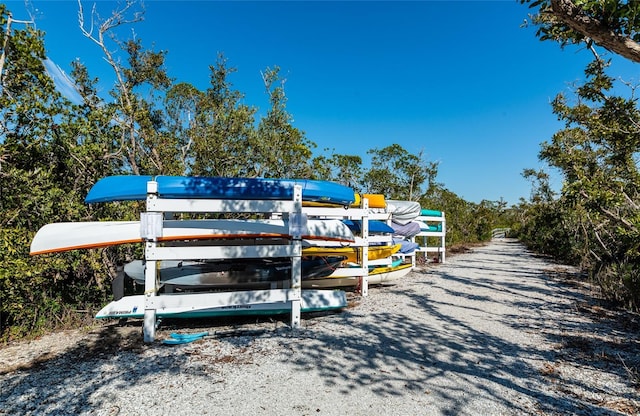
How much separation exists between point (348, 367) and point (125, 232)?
314 cm

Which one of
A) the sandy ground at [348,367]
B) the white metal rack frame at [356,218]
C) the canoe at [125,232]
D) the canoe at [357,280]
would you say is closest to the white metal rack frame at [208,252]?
the canoe at [125,232]

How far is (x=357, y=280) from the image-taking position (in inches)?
288

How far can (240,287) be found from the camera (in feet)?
18.3

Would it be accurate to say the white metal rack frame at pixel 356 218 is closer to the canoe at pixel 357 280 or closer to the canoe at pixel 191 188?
the canoe at pixel 357 280

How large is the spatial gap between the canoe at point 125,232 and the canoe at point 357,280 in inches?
73.7

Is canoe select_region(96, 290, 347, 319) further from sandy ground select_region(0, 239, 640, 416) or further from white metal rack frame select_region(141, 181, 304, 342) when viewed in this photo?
sandy ground select_region(0, 239, 640, 416)

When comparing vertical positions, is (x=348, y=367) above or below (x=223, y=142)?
below

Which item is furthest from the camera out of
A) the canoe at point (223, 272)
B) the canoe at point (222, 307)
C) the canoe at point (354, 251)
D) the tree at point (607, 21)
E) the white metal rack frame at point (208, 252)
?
the canoe at point (354, 251)

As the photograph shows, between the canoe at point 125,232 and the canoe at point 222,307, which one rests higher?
the canoe at point 125,232

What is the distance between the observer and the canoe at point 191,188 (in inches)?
→ 167

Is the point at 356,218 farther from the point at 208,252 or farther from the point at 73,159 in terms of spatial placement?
the point at 73,159

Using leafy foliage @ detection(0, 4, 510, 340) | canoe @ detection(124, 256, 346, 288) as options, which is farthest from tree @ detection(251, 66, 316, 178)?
canoe @ detection(124, 256, 346, 288)

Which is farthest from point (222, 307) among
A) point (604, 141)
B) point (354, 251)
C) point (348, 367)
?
point (604, 141)

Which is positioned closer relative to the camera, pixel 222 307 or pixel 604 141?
pixel 222 307
